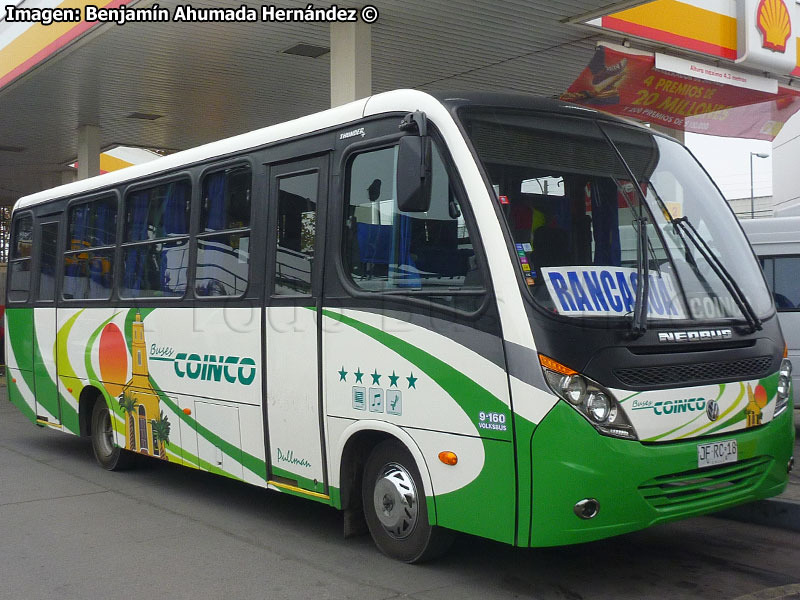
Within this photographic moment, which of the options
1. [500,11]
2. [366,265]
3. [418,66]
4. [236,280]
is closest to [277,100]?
[418,66]

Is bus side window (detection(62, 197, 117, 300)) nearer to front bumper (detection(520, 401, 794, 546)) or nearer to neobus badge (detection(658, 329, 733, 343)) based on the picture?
front bumper (detection(520, 401, 794, 546))

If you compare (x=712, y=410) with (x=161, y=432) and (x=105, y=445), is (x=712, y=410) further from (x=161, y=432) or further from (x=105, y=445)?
(x=105, y=445)

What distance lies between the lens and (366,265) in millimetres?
6082

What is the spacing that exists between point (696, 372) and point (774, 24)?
11.0 m

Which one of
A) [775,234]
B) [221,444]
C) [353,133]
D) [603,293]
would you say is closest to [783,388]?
[603,293]

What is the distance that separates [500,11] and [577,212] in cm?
741

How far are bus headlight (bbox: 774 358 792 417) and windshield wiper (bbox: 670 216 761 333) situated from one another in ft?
1.26

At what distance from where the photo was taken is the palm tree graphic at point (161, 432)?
8.29m

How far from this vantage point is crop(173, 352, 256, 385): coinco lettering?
282 inches

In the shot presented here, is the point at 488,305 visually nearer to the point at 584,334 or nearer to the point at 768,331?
the point at 584,334

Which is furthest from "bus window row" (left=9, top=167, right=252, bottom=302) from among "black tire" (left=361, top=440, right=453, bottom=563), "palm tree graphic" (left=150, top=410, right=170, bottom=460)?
"black tire" (left=361, top=440, right=453, bottom=563)

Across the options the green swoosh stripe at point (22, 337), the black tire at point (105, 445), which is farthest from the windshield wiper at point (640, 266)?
the green swoosh stripe at point (22, 337)

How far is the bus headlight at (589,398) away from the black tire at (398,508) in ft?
3.91

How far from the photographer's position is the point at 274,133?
7.06 meters
